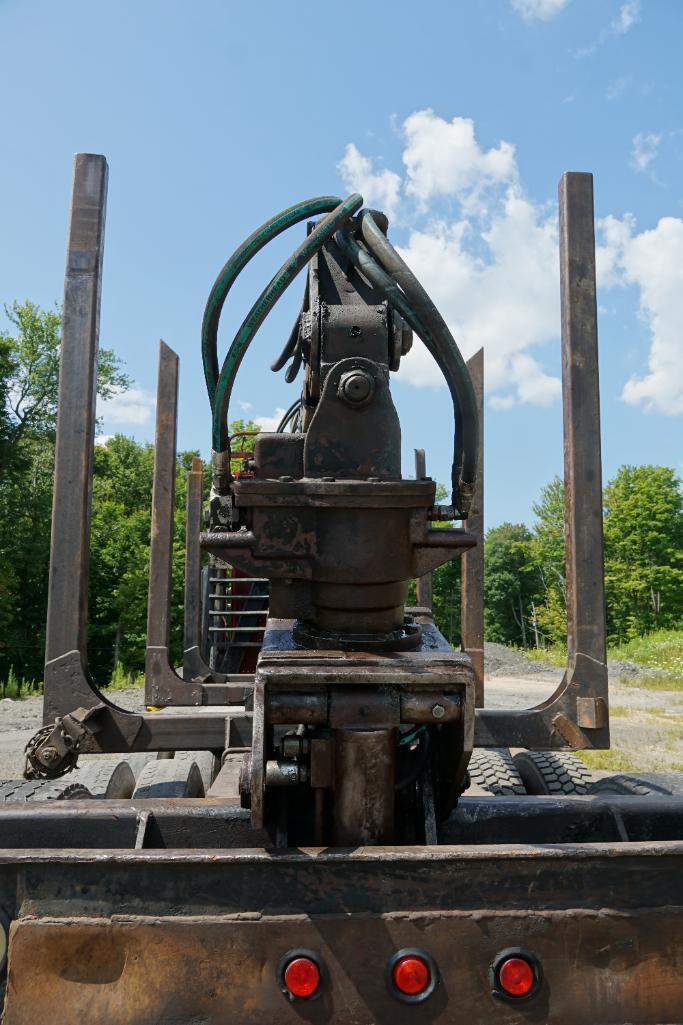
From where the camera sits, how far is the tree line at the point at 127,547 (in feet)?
96.2

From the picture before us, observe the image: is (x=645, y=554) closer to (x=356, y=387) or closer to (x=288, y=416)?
(x=288, y=416)

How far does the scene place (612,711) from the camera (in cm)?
1398

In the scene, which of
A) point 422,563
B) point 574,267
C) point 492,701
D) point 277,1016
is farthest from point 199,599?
point 492,701

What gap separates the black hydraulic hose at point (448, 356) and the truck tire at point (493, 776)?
7.11ft

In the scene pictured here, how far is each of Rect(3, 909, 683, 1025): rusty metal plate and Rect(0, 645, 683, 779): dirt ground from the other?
20.4 feet

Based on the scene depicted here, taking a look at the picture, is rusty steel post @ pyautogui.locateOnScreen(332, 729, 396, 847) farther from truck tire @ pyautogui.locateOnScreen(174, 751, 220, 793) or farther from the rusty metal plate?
truck tire @ pyautogui.locateOnScreen(174, 751, 220, 793)

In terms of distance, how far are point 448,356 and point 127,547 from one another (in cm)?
3390

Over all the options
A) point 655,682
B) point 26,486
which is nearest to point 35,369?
point 26,486

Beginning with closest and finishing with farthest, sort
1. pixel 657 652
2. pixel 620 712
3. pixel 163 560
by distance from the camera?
pixel 163 560 < pixel 620 712 < pixel 657 652

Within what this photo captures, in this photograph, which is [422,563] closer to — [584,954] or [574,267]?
[584,954]

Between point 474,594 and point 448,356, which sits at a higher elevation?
point 448,356

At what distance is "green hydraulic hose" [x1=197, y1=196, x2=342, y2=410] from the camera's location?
2369mm

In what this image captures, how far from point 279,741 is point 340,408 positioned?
98 cm

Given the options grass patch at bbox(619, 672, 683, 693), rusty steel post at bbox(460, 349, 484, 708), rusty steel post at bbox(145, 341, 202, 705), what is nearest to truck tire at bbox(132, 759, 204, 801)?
rusty steel post at bbox(145, 341, 202, 705)
